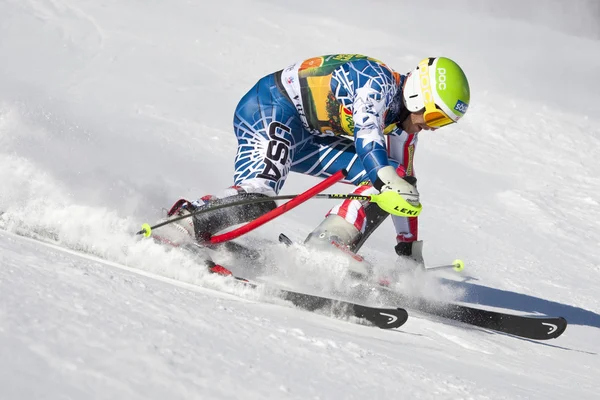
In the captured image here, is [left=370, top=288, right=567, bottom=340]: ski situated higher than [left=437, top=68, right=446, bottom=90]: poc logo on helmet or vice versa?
[left=437, top=68, right=446, bottom=90]: poc logo on helmet

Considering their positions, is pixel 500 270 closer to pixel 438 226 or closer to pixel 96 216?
pixel 438 226

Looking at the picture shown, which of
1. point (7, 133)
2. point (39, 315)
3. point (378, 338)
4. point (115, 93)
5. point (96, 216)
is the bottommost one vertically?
point (39, 315)

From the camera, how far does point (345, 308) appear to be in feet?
12.8

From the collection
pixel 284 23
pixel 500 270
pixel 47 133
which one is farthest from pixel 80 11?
pixel 500 270

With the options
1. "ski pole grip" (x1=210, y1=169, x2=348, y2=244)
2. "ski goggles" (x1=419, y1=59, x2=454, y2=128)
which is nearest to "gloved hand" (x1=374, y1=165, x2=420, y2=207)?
"ski pole grip" (x1=210, y1=169, x2=348, y2=244)

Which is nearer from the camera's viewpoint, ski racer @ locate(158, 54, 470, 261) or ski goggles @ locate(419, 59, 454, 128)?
ski racer @ locate(158, 54, 470, 261)

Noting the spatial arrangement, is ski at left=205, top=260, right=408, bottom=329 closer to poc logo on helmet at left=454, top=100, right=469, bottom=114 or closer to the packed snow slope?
the packed snow slope

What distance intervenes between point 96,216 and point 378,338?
1.81 meters

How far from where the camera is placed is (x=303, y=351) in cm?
261

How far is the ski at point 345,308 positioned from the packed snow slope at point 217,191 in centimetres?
8

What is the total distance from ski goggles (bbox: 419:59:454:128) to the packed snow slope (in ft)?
3.47

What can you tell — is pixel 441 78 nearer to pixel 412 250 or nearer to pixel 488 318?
pixel 412 250

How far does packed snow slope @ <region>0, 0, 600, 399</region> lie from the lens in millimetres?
2223

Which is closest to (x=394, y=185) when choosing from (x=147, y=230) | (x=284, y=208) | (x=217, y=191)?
(x=284, y=208)
